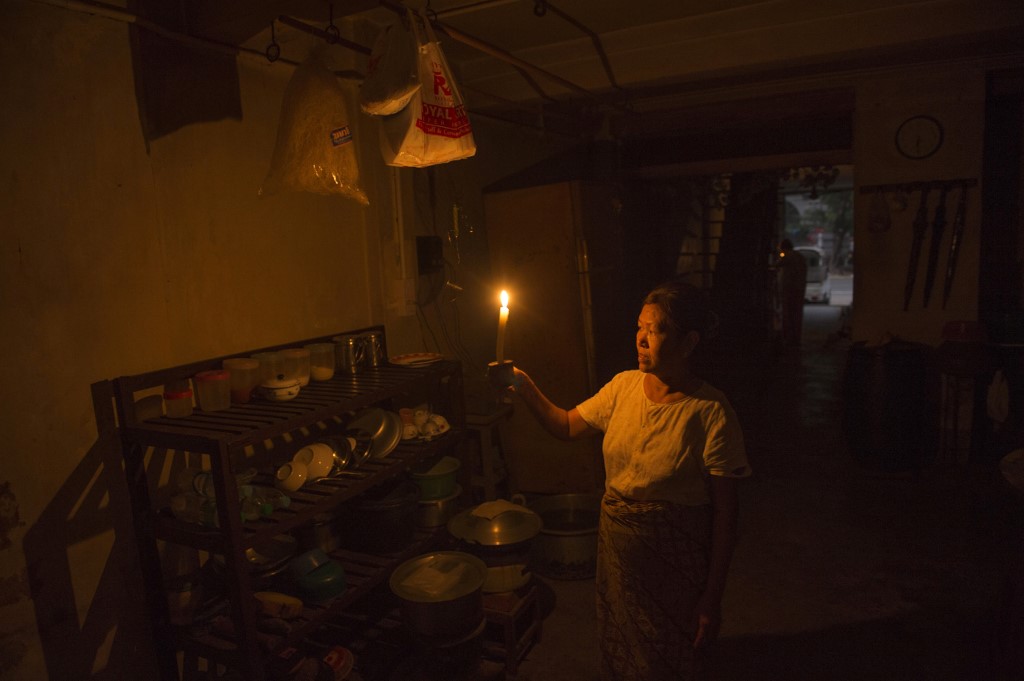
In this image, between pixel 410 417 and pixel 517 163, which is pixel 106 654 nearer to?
pixel 410 417

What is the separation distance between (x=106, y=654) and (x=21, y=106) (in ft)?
6.21

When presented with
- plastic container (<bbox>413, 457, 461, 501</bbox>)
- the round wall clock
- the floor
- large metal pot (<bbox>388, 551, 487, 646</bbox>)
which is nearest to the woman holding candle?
large metal pot (<bbox>388, 551, 487, 646</bbox>)

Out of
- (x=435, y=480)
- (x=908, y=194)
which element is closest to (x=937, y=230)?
(x=908, y=194)

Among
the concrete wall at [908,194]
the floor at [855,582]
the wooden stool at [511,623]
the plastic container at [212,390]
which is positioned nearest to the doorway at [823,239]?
the concrete wall at [908,194]

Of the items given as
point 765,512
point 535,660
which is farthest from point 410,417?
point 765,512

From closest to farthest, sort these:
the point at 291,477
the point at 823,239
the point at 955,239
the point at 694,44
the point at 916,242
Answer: the point at 291,477, the point at 694,44, the point at 955,239, the point at 916,242, the point at 823,239

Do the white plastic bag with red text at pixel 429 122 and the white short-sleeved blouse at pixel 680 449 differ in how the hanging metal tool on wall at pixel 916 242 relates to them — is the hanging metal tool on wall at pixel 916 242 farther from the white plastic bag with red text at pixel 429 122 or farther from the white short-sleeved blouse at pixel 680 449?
the white plastic bag with red text at pixel 429 122

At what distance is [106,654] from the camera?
2398 mm

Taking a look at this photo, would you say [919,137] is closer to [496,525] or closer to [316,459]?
[496,525]

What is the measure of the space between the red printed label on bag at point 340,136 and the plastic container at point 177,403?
1.06 m

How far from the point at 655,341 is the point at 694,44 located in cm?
322

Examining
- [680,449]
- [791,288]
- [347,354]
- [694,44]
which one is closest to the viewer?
[680,449]

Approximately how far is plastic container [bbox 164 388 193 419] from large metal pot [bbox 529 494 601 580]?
6.67ft

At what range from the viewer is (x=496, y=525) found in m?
3.26
